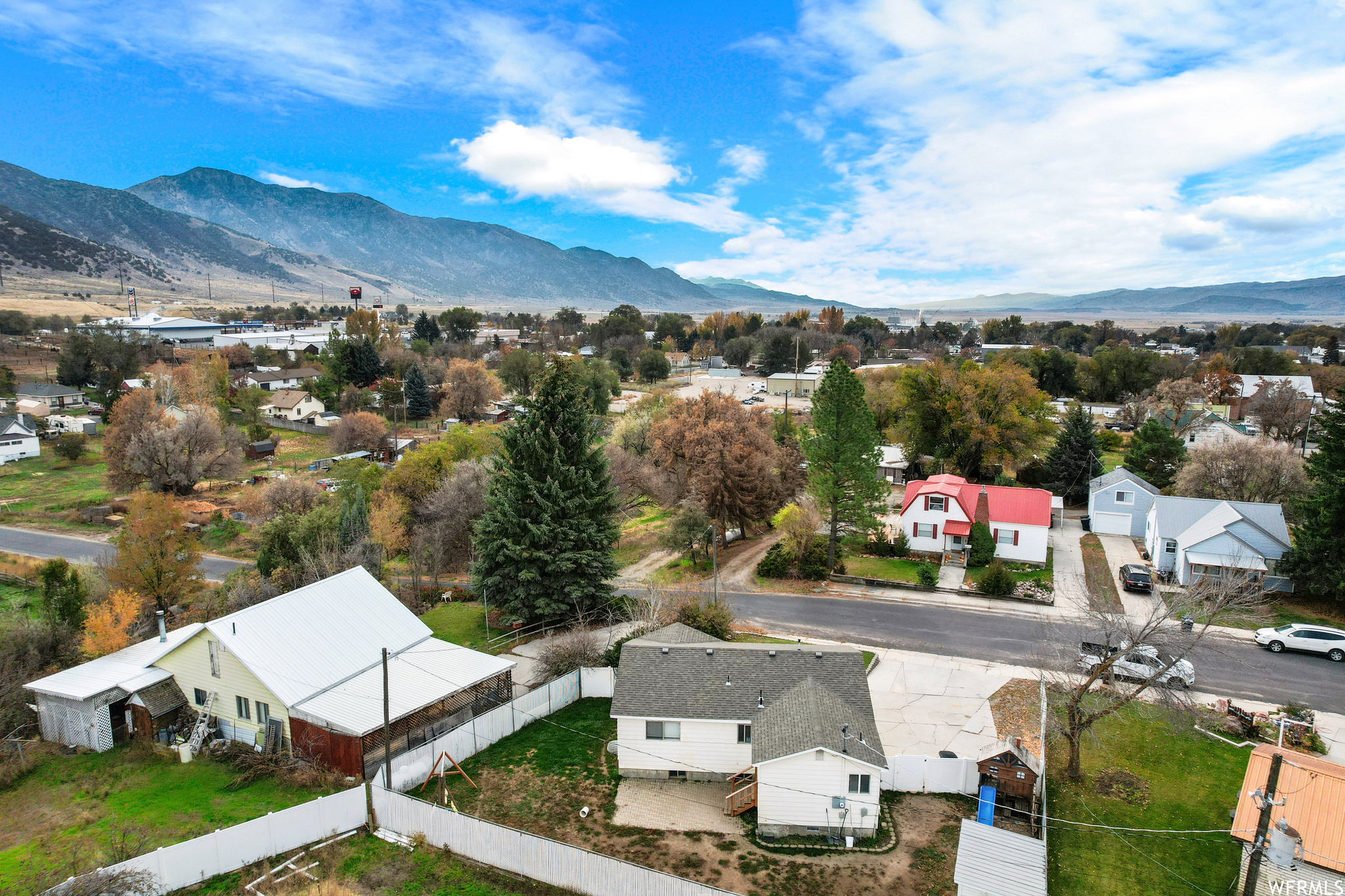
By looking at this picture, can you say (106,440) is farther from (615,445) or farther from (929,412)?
(929,412)

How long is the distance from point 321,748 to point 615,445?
35310 millimetres

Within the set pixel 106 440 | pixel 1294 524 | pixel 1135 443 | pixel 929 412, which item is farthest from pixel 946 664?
pixel 106 440

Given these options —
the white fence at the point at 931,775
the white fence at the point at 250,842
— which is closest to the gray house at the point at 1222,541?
the white fence at the point at 931,775

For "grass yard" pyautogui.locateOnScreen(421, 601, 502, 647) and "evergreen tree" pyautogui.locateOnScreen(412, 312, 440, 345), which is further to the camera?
"evergreen tree" pyautogui.locateOnScreen(412, 312, 440, 345)

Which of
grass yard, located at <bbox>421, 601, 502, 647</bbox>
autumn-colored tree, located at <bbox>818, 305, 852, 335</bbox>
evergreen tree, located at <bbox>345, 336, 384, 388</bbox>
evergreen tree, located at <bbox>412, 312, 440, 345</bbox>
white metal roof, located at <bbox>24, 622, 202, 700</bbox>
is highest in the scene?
autumn-colored tree, located at <bbox>818, 305, 852, 335</bbox>

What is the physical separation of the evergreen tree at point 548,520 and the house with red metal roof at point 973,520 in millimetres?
19152

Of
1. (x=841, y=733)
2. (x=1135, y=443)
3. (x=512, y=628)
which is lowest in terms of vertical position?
(x=512, y=628)

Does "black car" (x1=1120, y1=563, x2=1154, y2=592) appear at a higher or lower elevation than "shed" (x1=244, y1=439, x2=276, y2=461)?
lower

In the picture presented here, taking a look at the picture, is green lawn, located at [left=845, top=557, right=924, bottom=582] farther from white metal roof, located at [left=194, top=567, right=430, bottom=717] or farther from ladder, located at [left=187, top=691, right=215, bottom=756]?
ladder, located at [left=187, top=691, right=215, bottom=756]

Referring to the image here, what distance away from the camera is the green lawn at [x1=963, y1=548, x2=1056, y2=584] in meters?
35.3

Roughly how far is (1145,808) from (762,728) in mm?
9778

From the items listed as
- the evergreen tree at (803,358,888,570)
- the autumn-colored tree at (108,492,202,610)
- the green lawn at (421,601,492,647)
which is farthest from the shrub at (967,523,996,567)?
the autumn-colored tree at (108,492,202,610)

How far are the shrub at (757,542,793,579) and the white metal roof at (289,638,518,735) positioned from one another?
17599 mm

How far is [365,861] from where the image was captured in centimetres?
1566
